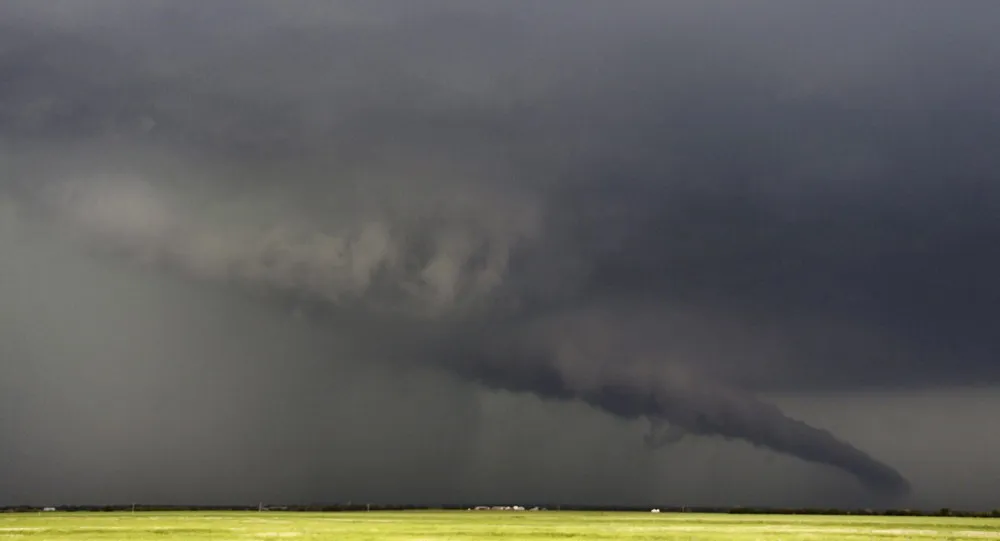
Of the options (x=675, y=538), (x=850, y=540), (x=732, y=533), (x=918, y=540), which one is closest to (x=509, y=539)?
(x=675, y=538)

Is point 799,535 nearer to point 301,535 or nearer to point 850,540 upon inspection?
point 850,540

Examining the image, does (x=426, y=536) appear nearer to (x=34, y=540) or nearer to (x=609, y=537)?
(x=609, y=537)

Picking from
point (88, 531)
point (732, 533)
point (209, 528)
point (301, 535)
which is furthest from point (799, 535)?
point (88, 531)

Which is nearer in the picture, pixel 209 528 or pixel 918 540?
pixel 918 540

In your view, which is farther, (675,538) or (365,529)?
(365,529)

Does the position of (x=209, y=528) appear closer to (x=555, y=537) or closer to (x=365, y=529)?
(x=365, y=529)

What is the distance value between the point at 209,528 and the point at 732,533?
76.7m

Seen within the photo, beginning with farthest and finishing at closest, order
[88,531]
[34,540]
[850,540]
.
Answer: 1. [88,531]
2. [850,540]
3. [34,540]

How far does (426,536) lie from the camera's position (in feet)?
422

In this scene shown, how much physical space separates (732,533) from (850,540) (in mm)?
17649

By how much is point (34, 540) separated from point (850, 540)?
106 m

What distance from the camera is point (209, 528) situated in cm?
14400

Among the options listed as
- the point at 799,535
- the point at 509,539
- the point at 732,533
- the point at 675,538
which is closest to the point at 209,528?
the point at 509,539

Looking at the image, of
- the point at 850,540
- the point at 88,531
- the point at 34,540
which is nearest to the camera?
the point at 34,540
